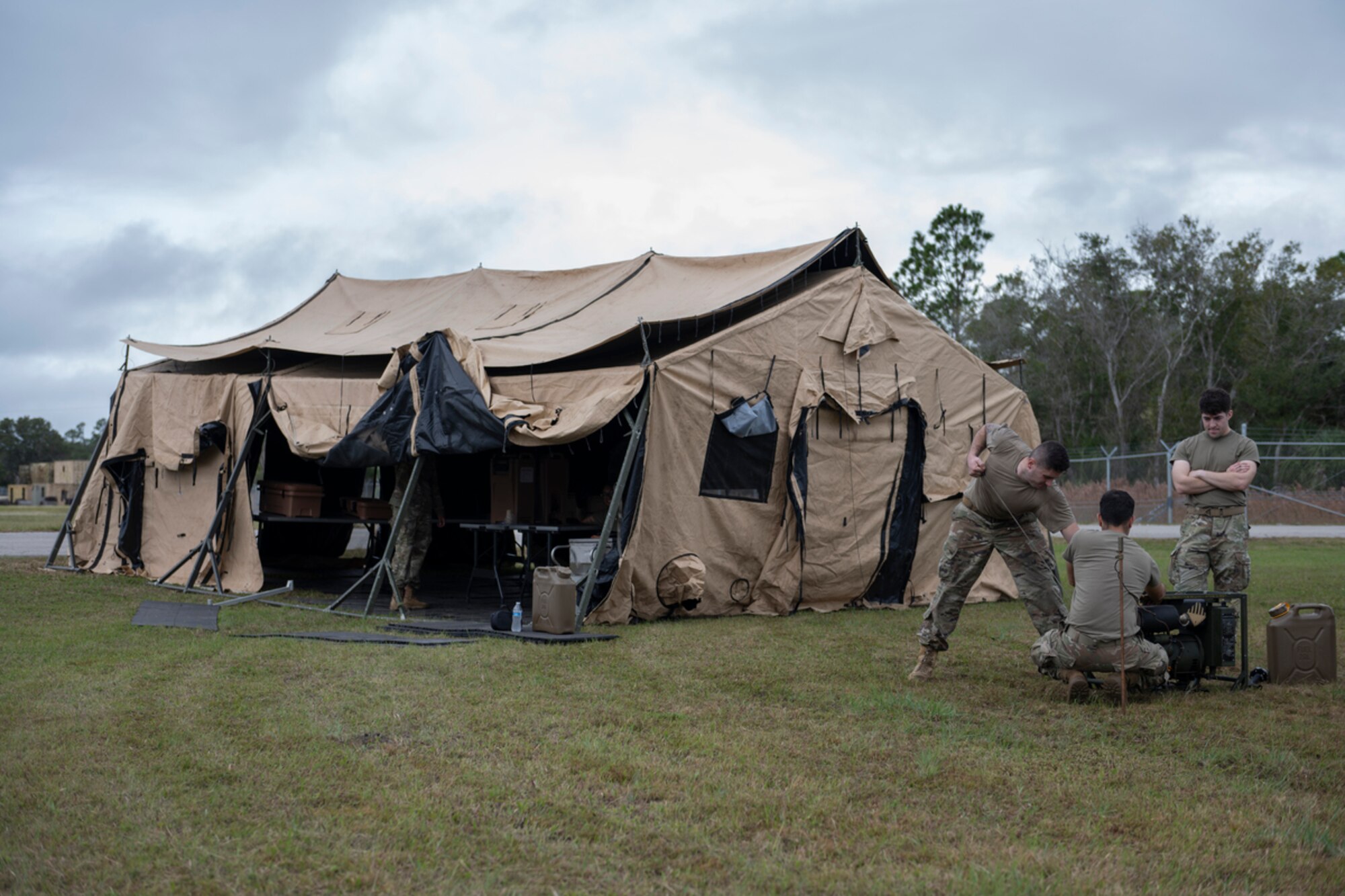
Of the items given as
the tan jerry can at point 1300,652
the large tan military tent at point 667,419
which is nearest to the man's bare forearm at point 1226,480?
the tan jerry can at point 1300,652

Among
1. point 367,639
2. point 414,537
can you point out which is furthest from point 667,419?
point 367,639

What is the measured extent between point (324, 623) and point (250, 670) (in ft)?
7.60

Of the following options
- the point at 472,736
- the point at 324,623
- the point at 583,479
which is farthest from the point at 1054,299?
the point at 472,736

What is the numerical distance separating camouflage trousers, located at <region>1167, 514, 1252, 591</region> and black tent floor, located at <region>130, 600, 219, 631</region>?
6.63 m

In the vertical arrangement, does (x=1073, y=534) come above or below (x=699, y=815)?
above

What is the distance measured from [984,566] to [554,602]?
303 cm

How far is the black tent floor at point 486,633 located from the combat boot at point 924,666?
2.32m

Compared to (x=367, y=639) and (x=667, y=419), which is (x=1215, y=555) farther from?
(x=367, y=639)

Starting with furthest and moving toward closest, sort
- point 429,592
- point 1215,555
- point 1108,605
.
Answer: point 429,592
point 1215,555
point 1108,605

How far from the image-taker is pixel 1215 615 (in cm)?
620

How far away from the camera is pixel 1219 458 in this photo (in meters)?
6.96

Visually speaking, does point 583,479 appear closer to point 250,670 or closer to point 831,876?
point 250,670

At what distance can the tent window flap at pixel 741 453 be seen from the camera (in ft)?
30.9

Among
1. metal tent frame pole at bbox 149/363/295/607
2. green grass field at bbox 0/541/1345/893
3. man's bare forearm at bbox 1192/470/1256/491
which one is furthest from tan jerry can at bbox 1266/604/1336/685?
metal tent frame pole at bbox 149/363/295/607
